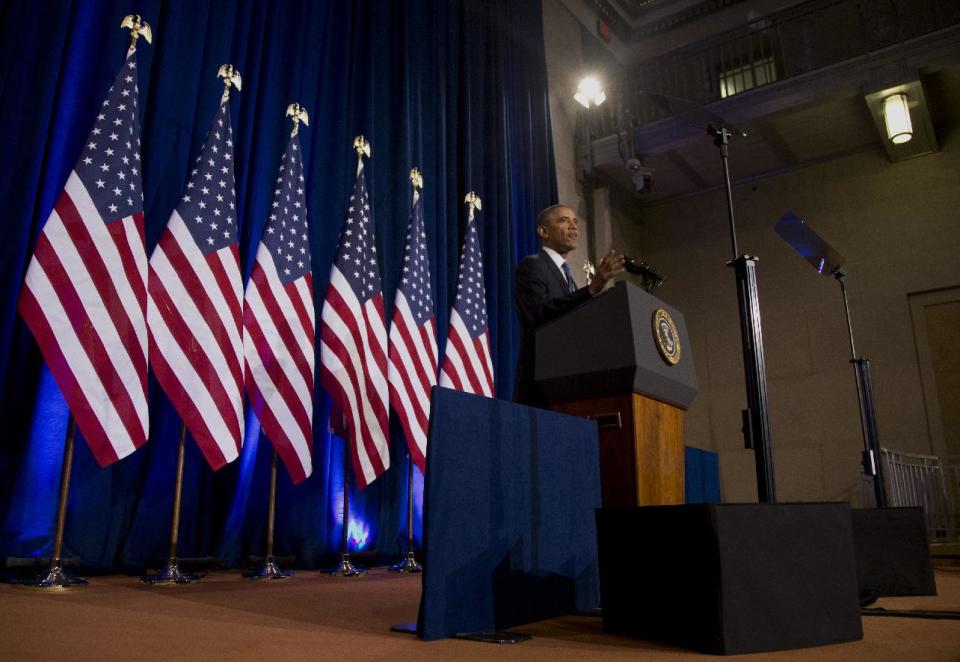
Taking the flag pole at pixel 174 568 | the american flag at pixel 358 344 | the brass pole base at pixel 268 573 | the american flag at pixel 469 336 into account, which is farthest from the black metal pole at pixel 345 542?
the american flag at pixel 469 336

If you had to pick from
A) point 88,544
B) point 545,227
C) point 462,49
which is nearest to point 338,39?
point 462,49

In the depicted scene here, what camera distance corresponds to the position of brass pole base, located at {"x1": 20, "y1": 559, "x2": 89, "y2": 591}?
8.38 ft

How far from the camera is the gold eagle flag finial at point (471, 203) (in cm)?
556

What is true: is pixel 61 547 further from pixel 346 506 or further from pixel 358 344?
pixel 358 344

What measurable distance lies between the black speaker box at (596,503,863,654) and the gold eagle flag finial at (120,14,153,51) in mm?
3149

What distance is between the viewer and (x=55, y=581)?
8.49 ft

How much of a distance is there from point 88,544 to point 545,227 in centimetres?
240

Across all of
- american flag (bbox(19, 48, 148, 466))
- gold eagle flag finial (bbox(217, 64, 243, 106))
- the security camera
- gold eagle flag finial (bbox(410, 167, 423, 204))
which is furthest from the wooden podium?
the security camera

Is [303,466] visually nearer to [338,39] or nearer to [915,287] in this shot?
[338,39]

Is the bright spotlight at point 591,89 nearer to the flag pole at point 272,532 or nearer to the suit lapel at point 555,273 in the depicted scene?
the flag pole at point 272,532

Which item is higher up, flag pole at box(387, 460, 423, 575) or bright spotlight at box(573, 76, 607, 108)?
bright spotlight at box(573, 76, 607, 108)

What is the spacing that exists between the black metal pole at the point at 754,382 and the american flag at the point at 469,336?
3.02m

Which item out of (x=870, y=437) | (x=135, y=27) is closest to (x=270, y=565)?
(x=135, y=27)

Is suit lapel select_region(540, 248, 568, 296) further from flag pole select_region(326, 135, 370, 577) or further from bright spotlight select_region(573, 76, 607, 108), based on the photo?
bright spotlight select_region(573, 76, 607, 108)
